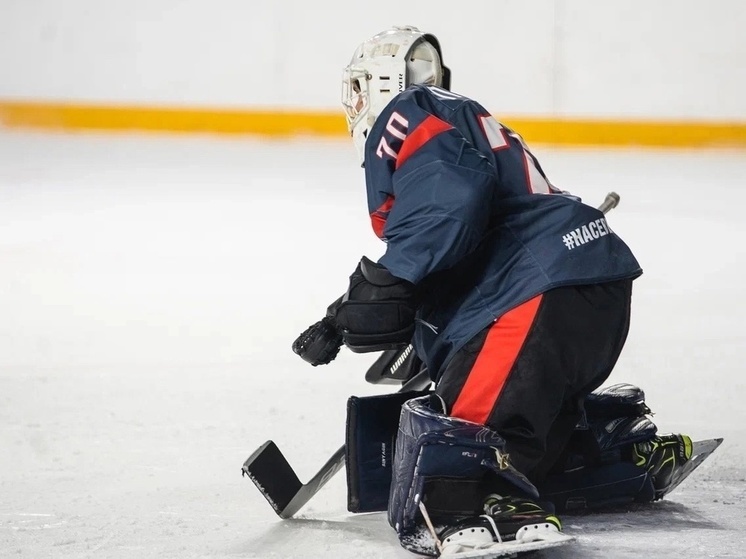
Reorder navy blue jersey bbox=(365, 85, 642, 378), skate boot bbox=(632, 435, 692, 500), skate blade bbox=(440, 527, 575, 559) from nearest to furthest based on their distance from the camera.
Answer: skate blade bbox=(440, 527, 575, 559), navy blue jersey bbox=(365, 85, 642, 378), skate boot bbox=(632, 435, 692, 500)

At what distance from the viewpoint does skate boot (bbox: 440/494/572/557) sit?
1563 mm

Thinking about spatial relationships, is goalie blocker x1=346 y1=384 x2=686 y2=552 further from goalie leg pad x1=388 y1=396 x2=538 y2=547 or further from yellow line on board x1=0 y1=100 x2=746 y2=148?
yellow line on board x1=0 y1=100 x2=746 y2=148

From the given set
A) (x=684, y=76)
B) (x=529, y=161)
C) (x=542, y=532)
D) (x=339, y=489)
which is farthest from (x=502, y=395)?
(x=684, y=76)

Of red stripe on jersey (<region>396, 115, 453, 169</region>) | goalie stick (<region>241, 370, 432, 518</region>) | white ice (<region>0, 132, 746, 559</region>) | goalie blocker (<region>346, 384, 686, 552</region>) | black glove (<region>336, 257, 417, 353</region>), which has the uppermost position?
red stripe on jersey (<region>396, 115, 453, 169</region>)

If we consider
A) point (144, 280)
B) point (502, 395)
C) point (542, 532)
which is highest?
point (502, 395)

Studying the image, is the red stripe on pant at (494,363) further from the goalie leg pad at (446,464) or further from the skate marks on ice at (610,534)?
the skate marks on ice at (610,534)

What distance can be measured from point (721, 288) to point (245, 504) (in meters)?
2.08

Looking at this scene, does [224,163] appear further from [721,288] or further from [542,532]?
[542,532]

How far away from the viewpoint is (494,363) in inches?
68.7

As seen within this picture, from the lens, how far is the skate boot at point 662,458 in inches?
80.3

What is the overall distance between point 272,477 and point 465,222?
0.67 m

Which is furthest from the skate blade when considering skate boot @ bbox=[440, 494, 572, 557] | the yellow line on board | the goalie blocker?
the yellow line on board

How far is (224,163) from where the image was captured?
512 cm

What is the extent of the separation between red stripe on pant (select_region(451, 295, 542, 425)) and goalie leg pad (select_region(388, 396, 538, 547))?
52 millimetres
